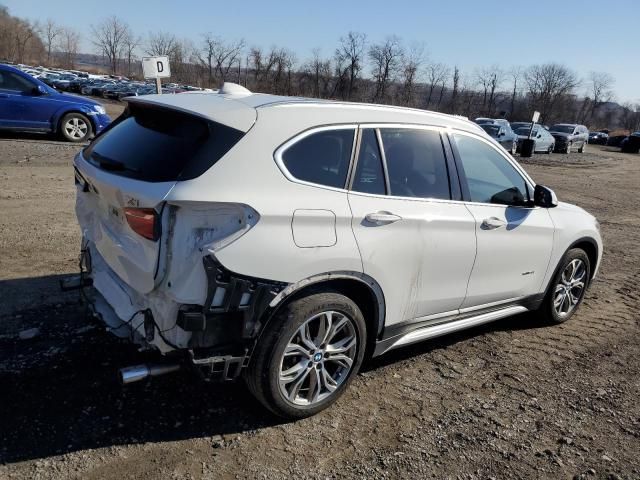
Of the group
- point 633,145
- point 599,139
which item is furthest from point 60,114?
point 599,139

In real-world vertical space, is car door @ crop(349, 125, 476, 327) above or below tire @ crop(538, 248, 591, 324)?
above

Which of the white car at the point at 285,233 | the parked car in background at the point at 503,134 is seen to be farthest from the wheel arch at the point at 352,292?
the parked car in background at the point at 503,134

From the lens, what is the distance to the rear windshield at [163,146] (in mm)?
2805

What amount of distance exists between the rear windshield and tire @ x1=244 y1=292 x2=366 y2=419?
3.01ft

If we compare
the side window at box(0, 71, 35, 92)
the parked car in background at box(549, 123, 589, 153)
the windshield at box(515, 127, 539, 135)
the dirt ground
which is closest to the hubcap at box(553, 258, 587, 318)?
the dirt ground

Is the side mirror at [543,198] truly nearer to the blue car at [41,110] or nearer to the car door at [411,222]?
the car door at [411,222]

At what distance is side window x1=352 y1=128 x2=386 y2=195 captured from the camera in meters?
3.29

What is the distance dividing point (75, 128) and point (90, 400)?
40.3 feet

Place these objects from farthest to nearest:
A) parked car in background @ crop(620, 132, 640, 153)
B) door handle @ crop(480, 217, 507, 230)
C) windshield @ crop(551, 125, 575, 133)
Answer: parked car in background @ crop(620, 132, 640, 153) → windshield @ crop(551, 125, 575, 133) → door handle @ crop(480, 217, 507, 230)

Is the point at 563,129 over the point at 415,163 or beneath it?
over

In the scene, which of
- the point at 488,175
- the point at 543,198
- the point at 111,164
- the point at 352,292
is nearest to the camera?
the point at 111,164

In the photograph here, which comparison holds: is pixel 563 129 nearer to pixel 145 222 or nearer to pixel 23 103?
pixel 23 103

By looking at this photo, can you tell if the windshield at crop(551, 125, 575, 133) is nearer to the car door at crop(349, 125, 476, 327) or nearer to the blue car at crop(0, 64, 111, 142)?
the blue car at crop(0, 64, 111, 142)

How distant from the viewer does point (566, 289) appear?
5074 mm
